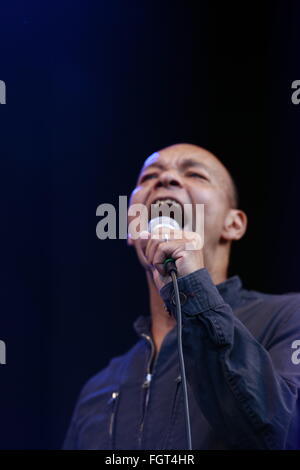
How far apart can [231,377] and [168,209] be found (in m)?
0.60

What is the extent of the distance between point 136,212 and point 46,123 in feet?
1.31

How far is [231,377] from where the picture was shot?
1069 millimetres

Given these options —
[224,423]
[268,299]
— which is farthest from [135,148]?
[224,423]

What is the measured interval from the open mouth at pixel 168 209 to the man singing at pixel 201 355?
1 cm

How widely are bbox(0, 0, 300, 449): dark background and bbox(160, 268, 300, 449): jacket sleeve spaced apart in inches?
27.8

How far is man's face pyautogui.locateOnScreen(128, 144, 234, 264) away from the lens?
64.4 inches

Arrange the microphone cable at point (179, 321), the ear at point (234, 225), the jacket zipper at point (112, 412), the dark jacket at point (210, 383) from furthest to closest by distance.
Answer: the ear at point (234, 225), the jacket zipper at point (112, 412), the dark jacket at point (210, 383), the microphone cable at point (179, 321)

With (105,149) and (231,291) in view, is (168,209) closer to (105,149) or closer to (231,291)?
(231,291)

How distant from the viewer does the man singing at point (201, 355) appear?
3.55 ft

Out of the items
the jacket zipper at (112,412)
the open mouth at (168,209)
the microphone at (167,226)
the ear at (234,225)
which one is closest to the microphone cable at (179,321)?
the microphone at (167,226)

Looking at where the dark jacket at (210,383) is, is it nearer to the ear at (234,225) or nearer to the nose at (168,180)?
the ear at (234,225)

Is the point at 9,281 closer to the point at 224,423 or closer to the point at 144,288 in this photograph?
the point at 144,288

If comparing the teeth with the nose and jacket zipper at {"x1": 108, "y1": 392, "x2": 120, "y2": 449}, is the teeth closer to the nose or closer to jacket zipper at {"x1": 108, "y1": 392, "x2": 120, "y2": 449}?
the nose

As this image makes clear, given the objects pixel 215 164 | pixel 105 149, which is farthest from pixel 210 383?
pixel 105 149
